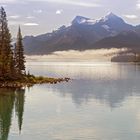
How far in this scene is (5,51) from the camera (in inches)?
4660

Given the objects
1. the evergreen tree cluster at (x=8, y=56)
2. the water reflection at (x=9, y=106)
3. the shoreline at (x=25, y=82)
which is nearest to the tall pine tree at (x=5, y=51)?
the evergreen tree cluster at (x=8, y=56)

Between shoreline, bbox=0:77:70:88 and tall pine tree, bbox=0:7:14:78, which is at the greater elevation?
tall pine tree, bbox=0:7:14:78

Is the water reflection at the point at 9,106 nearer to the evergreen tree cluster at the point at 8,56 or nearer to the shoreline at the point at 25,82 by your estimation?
the shoreline at the point at 25,82

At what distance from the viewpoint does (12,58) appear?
4865 inches

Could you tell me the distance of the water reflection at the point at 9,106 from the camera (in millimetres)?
57412

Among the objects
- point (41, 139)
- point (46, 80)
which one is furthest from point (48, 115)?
point (46, 80)

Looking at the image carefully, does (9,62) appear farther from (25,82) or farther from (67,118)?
(67,118)

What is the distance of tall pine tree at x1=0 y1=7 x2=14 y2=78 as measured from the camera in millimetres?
116438

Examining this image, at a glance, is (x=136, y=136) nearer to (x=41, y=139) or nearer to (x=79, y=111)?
(x=41, y=139)

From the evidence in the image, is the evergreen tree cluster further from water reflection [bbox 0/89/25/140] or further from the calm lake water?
the calm lake water

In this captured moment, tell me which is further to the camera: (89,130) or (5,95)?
(5,95)

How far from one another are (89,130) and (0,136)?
11.3m

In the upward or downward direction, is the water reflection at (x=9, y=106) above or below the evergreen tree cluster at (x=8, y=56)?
below

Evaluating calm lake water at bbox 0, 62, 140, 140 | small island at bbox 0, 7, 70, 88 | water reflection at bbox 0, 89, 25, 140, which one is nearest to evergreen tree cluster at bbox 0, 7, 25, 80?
small island at bbox 0, 7, 70, 88
